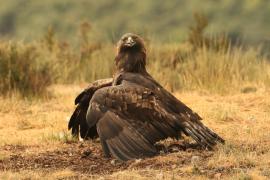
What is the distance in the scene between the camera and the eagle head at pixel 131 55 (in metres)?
11.0

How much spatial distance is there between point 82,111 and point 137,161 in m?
2.41

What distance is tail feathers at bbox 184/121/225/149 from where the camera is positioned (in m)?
9.88

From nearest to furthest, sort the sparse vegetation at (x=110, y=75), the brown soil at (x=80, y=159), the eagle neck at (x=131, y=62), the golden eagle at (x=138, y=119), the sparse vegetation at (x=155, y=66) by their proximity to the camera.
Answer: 1. the sparse vegetation at (x=110, y=75)
2. the brown soil at (x=80, y=159)
3. the golden eagle at (x=138, y=119)
4. the eagle neck at (x=131, y=62)
5. the sparse vegetation at (x=155, y=66)

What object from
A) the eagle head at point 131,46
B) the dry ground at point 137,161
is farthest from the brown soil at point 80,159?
the eagle head at point 131,46

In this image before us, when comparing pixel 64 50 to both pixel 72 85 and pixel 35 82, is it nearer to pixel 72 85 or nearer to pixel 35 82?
pixel 72 85

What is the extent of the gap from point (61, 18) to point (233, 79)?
5865 centimetres

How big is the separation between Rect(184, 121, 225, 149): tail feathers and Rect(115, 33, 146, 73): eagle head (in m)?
1.36

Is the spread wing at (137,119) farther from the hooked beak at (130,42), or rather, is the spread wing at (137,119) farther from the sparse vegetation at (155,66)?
the sparse vegetation at (155,66)

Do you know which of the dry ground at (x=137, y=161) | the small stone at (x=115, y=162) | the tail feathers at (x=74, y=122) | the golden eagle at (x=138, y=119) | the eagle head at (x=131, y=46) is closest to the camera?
the dry ground at (x=137, y=161)

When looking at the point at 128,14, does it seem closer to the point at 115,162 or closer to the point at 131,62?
the point at 131,62

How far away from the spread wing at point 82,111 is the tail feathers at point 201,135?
1.75 meters

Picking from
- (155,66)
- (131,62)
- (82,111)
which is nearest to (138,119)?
(131,62)

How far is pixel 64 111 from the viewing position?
14.6 meters

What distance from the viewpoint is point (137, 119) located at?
991 cm
